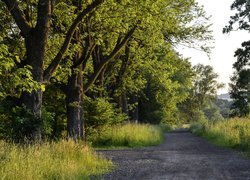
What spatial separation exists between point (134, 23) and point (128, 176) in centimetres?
1030

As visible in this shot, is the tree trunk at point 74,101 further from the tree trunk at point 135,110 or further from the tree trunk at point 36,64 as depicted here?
the tree trunk at point 135,110

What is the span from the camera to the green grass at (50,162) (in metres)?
9.02

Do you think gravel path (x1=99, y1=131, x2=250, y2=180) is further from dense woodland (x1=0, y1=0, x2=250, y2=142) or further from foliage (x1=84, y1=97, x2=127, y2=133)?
foliage (x1=84, y1=97, x2=127, y2=133)

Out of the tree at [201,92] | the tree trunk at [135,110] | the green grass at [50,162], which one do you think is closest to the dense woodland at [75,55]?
the green grass at [50,162]

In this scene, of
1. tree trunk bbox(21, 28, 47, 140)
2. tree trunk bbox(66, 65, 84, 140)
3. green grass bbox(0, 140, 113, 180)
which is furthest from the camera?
tree trunk bbox(66, 65, 84, 140)

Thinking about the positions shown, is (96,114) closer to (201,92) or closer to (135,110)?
(135,110)

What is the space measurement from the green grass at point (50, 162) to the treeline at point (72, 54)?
1.76 metres

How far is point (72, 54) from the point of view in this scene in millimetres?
19891

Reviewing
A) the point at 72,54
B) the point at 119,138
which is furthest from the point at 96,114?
the point at 72,54

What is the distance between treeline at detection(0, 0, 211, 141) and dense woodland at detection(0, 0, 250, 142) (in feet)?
0.11

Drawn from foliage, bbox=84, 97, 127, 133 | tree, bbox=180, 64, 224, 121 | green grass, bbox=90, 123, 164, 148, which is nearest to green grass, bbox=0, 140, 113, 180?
green grass, bbox=90, 123, 164, 148

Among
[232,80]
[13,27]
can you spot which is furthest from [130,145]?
[232,80]

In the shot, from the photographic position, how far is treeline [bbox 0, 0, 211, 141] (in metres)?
14.7

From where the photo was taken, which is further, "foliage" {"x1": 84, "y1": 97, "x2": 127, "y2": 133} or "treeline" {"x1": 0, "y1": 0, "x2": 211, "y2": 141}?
"foliage" {"x1": 84, "y1": 97, "x2": 127, "y2": 133}
